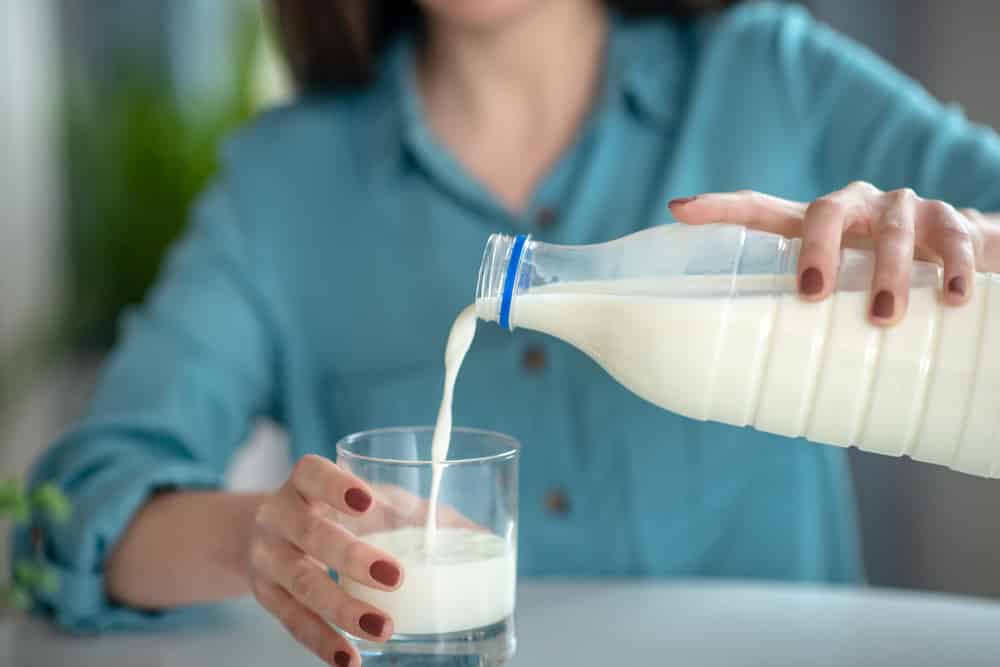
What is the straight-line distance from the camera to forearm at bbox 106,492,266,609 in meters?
0.98

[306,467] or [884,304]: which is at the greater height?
[884,304]

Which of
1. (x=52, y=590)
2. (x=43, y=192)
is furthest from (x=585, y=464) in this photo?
(x=43, y=192)

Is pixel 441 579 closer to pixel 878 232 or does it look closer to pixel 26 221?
pixel 878 232

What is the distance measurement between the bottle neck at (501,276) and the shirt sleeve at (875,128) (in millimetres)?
627

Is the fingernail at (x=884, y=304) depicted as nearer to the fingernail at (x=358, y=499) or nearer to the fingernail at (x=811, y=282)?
the fingernail at (x=811, y=282)

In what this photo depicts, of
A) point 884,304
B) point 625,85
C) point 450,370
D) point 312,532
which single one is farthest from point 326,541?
point 625,85

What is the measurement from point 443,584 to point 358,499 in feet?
0.26

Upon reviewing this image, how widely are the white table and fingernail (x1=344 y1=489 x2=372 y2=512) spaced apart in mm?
255

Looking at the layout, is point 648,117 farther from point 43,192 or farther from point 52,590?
point 43,192

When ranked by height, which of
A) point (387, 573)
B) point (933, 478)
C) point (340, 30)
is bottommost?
point (933, 478)

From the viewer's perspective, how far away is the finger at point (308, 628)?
2.47 feet

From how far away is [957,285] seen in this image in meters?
0.69

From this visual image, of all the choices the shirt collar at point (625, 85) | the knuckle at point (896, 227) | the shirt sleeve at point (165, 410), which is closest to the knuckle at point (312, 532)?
the shirt sleeve at point (165, 410)

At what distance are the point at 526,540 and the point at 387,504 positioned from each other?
2.19 ft
